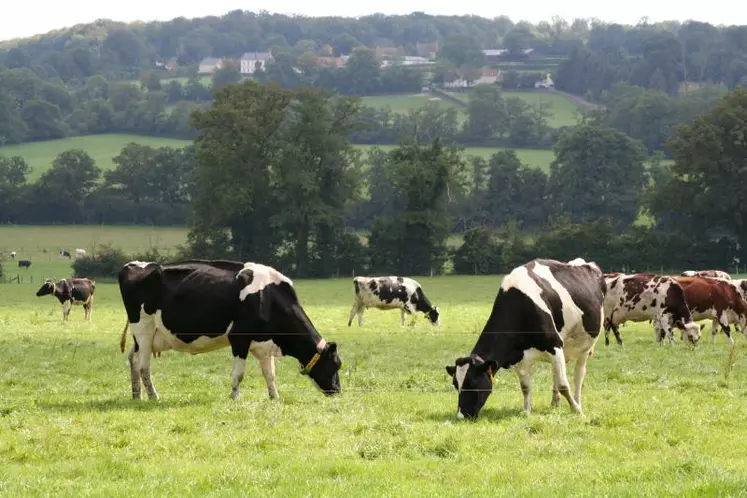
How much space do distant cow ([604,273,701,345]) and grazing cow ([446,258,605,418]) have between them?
42.7 feet

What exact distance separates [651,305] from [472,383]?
16.4 metres

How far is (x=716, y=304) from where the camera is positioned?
1222 inches

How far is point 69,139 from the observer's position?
539 feet

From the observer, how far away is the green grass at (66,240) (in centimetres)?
8600

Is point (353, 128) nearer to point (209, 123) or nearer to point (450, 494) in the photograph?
point (209, 123)

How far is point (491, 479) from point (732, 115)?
68.9 m

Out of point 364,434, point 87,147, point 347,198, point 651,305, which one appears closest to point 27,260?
point 347,198

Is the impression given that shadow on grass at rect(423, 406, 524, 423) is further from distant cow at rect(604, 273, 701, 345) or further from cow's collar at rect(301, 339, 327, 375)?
distant cow at rect(604, 273, 701, 345)

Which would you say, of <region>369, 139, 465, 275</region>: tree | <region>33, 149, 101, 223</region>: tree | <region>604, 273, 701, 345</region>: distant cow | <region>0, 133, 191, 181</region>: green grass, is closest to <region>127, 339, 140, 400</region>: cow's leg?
<region>604, 273, 701, 345</region>: distant cow

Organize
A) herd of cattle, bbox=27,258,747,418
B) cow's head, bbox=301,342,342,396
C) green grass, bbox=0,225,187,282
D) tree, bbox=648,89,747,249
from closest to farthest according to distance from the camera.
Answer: herd of cattle, bbox=27,258,747,418
cow's head, bbox=301,342,342,396
tree, bbox=648,89,747,249
green grass, bbox=0,225,187,282

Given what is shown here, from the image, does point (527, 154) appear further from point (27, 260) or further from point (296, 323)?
point (296, 323)

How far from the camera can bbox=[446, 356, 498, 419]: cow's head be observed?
15.9 metres

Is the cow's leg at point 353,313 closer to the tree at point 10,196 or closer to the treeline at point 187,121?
the tree at point 10,196

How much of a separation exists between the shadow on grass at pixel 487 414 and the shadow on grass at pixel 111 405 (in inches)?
147
